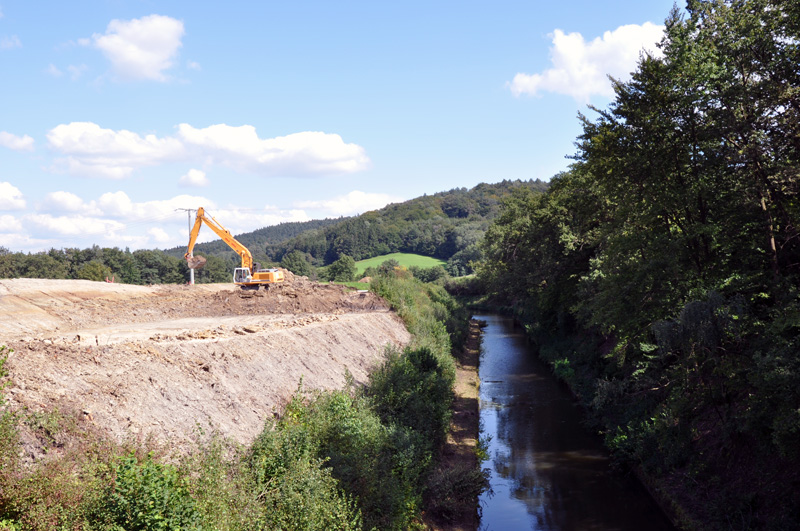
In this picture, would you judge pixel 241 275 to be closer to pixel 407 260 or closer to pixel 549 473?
pixel 549 473

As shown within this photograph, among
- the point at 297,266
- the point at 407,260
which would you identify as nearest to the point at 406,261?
the point at 407,260

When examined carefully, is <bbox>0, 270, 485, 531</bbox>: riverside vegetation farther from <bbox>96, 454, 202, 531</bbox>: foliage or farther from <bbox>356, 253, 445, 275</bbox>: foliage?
<bbox>356, 253, 445, 275</bbox>: foliage

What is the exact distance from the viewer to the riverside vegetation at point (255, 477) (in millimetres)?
6582

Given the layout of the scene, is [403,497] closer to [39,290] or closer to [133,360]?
[133,360]

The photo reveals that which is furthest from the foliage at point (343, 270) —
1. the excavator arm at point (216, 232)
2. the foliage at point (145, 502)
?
the foliage at point (145, 502)

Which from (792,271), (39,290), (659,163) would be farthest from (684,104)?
(39,290)

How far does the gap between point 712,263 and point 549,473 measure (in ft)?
25.4

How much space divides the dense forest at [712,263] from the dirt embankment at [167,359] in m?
8.90

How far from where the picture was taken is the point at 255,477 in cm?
905

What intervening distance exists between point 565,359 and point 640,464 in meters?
13.5

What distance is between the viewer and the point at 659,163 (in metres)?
15.9

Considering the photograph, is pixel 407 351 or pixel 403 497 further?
pixel 407 351

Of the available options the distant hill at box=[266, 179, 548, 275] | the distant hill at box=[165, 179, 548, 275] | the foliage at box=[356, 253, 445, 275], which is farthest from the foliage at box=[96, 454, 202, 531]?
the foliage at box=[356, 253, 445, 275]

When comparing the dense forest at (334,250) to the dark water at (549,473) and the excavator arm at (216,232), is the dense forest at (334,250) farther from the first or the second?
the dark water at (549,473)
